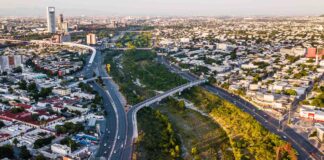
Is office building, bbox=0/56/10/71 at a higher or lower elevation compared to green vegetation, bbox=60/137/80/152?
higher

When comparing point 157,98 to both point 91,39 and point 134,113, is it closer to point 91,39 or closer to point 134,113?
point 134,113

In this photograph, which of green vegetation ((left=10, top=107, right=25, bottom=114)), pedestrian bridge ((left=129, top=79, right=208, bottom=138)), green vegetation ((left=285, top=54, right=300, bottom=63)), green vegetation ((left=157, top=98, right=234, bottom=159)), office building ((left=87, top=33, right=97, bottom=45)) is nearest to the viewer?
green vegetation ((left=157, top=98, right=234, bottom=159))

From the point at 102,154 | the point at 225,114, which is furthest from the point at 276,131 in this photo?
the point at 102,154

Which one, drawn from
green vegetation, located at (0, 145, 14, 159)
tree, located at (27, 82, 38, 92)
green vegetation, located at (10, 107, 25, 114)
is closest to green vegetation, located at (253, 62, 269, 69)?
tree, located at (27, 82, 38, 92)

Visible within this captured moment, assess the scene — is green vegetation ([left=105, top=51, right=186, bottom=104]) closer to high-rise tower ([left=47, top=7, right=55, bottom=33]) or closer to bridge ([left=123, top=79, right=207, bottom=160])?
bridge ([left=123, top=79, right=207, bottom=160])

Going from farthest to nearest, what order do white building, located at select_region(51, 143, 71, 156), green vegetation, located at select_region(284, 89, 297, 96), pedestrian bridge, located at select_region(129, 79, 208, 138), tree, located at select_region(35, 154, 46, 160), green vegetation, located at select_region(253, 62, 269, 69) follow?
green vegetation, located at select_region(253, 62, 269, 69) < green vegetation, located at select_region(284, 89, 297, 96) < pedestrian bridge, located at select_region(129, 79, 208, 138) < white building, located at select_region(51, 143, 71, 156) < tree, located at select_region(35, 154, 46, 160)

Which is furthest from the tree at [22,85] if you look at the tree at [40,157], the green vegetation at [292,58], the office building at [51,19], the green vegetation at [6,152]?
the office building at [51,19]

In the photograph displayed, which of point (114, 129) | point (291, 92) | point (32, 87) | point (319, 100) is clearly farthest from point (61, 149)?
point (291, 92)
